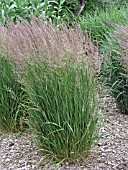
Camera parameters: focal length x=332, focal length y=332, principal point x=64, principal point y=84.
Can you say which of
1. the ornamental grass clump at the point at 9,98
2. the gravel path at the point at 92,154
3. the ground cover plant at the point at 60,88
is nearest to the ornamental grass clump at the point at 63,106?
the ground cover plant at the point at 60,88

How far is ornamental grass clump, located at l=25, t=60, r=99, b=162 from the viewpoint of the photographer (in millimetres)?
2639

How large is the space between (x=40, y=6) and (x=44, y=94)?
3721 millimetres

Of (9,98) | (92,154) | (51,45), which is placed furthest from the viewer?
(9,98)

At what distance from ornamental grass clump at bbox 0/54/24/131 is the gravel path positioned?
0.14 metres

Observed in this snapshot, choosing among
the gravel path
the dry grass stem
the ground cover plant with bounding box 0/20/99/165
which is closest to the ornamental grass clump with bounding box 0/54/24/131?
the gravel path

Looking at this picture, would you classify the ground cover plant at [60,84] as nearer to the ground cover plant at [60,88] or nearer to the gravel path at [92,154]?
the ground cover plant at [60,88]

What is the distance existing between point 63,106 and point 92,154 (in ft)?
2.21

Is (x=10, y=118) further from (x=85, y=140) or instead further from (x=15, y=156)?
(x=85, y=140)

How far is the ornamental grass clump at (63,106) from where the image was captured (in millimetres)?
2639

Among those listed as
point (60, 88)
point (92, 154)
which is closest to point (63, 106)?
point (60, 88)

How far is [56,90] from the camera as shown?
265 cm

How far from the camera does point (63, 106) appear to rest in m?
2.65

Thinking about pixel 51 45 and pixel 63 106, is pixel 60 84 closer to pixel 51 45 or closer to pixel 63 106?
pixel 63 106

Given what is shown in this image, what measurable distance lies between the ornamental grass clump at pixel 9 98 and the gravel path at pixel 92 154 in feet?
0.45
